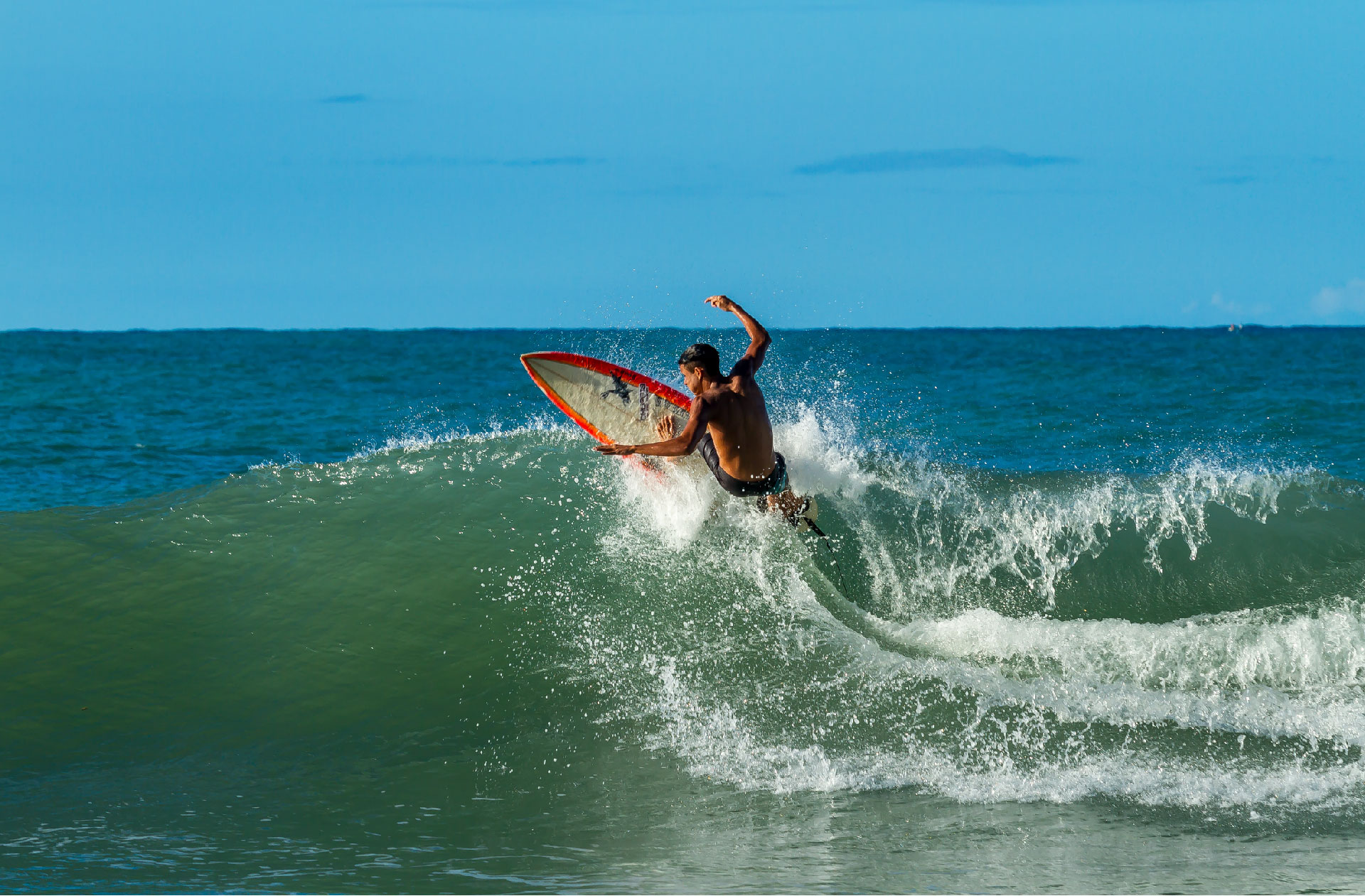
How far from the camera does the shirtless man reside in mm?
6676

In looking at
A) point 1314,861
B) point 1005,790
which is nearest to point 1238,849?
point 1314,861

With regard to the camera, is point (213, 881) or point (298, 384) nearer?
point (213, 881)

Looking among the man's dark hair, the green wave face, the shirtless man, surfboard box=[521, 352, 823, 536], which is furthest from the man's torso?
surfboard box=[521, 352, 823, 536]

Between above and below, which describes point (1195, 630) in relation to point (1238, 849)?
above

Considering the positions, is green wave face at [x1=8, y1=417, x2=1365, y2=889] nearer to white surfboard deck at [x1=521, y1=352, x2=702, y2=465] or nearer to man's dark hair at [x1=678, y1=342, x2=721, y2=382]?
white surfboard deck at [x1=521, y1=352, x2=702, y2=465]

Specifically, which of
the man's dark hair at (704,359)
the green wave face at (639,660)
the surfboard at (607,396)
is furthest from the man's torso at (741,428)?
the surfboard at (607,396)

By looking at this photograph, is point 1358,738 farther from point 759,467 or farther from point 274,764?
point 274,764

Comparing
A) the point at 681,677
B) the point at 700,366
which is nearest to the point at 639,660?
the point at 681,677

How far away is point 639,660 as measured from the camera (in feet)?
21.1

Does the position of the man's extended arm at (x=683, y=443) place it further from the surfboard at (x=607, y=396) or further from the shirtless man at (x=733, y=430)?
the surfboard at (x=607, y=396)

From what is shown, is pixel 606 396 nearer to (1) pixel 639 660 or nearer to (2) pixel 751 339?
(2) pixel 751 339

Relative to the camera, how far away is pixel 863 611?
6969mm

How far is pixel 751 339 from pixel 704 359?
514 mm

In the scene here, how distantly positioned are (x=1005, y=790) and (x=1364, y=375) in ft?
99.9
